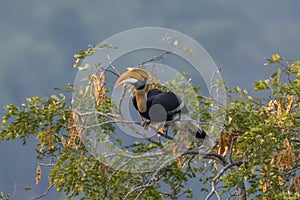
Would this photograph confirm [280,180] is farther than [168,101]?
No

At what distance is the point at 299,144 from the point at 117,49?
10.2 feet

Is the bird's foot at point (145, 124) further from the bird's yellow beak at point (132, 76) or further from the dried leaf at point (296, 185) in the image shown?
the dried leaf at point (296, 185)

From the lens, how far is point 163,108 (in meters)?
9.47

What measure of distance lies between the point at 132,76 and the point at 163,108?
69 cm

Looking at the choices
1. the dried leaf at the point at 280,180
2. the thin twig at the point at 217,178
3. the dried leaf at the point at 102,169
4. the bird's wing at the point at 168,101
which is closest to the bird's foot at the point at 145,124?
the bird's wing at the point at 168,101

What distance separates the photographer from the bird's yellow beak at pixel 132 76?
9.10m

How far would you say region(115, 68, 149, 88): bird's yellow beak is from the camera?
910cm

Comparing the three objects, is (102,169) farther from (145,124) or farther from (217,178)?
(217,178)

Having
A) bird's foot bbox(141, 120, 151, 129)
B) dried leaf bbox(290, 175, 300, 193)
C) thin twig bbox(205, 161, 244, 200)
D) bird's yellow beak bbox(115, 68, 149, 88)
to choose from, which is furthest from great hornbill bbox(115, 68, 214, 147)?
dried leaf bbox(290, 175, 300, 193)

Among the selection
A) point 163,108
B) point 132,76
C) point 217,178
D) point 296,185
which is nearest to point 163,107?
point 163,108

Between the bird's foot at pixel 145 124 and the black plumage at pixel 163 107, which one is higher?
the black plumage at pixel 163 107

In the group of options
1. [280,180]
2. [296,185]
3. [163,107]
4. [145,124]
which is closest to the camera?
[280,180]

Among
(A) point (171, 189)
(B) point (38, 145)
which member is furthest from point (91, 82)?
(A) point (171, 189)

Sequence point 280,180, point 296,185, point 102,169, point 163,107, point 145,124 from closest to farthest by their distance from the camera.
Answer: point 280,180 < point 296,185 < point 102,169 < point 145,124 < point 163,107
